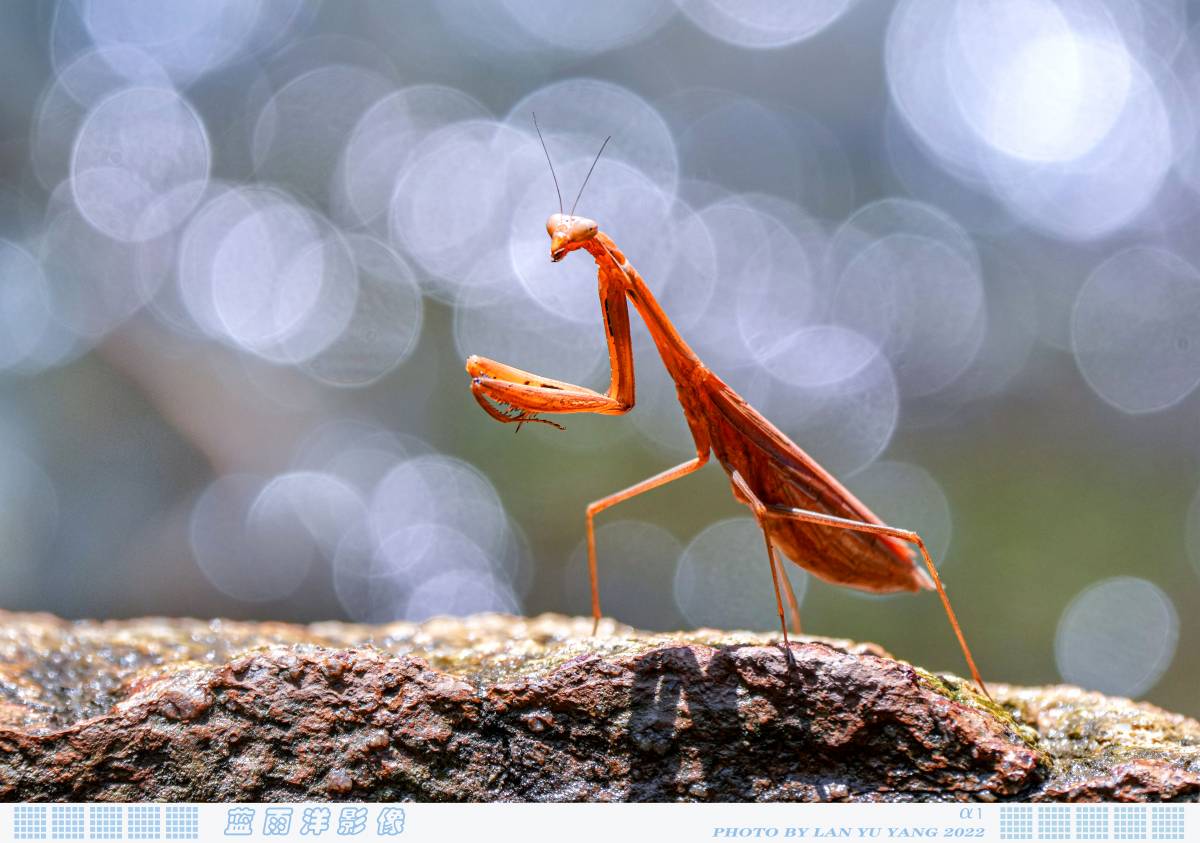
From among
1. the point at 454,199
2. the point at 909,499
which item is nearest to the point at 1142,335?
the point at 909,499

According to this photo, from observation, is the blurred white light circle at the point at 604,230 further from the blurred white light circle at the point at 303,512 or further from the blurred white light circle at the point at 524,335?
the blurred white light circle at the point at 303,512

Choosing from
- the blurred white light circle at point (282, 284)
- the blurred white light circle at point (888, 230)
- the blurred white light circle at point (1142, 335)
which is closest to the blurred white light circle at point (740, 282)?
the blurred white light circle at point (888, 230)

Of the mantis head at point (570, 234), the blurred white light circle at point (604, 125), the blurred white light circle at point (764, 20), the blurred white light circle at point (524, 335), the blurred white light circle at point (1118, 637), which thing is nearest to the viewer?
the mantis head at point (570, 234)

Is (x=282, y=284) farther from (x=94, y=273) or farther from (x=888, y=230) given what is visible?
(x=888, y=230)

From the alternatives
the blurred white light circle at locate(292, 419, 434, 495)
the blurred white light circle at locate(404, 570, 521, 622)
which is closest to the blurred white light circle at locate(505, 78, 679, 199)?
the blurred white light circle at locate(292, 419, 434, 495)

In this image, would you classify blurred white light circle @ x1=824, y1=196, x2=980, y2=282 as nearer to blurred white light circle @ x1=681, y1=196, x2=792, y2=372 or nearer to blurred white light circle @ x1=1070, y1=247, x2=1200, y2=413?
blurred white light circle @ x1=681, y1=196, x2=792, y2=372

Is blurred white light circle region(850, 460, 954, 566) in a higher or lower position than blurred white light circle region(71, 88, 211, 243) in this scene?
lower

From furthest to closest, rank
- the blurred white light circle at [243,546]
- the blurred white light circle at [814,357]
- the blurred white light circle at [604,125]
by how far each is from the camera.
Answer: the blurred white light circle at [604,125] < the blurred white light circle at [814,357] < the blurred white light circle at [243,546]
